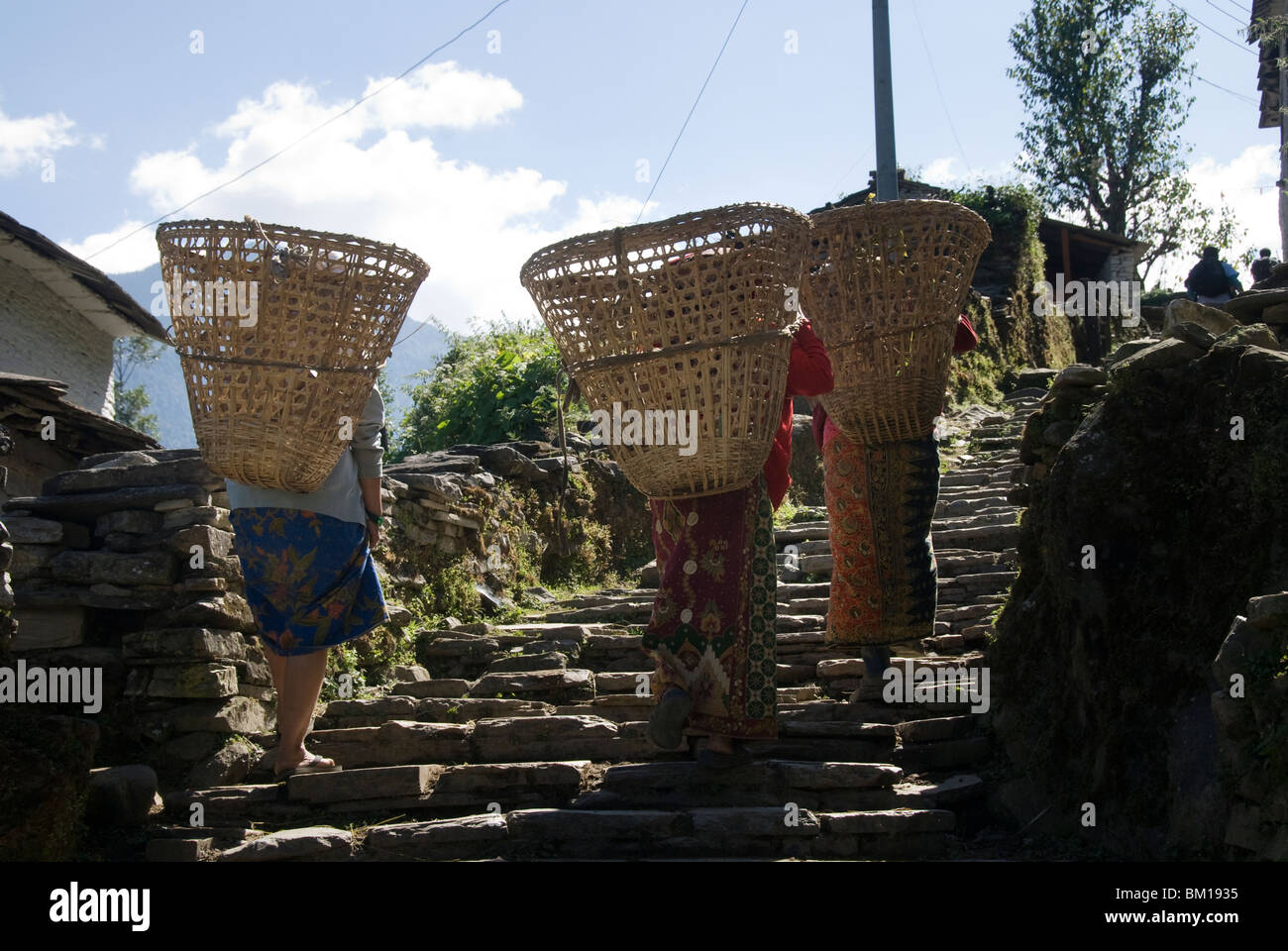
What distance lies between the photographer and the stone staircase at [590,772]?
3.92 m

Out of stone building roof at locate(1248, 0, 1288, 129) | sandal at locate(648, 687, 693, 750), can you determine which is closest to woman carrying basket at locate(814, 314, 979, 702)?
sandal at locate(648, 687, 693, 750)

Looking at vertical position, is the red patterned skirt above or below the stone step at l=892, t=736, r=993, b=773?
above

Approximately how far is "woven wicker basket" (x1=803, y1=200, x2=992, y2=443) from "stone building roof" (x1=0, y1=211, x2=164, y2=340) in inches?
357

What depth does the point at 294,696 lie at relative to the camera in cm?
449

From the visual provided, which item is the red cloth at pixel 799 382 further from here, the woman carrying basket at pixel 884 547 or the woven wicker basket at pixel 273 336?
the woven wicker basket at pixel 273 336

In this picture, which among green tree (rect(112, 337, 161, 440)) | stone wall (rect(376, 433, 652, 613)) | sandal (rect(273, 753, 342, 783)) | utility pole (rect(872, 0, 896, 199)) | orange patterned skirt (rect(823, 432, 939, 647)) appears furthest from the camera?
green tree (rect(112, 337, 161, 440))

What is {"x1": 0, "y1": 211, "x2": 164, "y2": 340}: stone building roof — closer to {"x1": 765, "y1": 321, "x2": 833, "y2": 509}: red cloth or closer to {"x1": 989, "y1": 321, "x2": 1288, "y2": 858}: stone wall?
{"x1": 765, "y1": 321, "x2": 833, "y2": 509}: red cloth

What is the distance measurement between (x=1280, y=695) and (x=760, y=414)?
1.73 metres

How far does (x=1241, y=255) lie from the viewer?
3425 cm

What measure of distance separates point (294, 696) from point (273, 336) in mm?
1371

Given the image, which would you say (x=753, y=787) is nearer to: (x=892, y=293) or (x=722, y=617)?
(x=722, y=617)

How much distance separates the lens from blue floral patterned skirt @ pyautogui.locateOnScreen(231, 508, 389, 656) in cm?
444

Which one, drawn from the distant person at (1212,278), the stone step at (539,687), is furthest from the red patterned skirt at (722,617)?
the distant person at (1212,278)
